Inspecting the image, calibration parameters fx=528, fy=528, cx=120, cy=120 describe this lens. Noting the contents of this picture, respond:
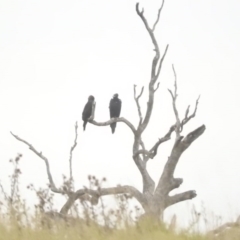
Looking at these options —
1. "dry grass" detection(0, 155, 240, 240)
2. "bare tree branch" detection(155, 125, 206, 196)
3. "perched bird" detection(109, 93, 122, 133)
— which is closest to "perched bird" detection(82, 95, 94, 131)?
"perched bird" detection(109, 93, 122, 133)

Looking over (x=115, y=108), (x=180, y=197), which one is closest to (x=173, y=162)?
(x=180, y=197)

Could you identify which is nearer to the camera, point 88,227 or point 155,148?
point 88,227

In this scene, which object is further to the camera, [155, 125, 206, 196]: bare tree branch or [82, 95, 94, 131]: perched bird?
[82, 95, 94, 131]: perched bird

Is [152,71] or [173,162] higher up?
[152,71]

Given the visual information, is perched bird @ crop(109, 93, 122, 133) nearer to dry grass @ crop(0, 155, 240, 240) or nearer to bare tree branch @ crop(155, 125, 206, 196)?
bare tree branch @ crop(155, 125, 206, 196)

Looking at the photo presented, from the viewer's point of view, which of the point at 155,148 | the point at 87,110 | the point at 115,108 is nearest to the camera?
the point at 155,148

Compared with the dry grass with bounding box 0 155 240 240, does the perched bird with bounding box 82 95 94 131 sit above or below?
above

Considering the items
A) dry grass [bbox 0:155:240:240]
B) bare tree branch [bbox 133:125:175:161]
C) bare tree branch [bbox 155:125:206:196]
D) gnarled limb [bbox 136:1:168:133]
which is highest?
gnarled limb [bbox 136:1:168:133]

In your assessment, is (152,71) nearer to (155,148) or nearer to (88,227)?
(155,148)

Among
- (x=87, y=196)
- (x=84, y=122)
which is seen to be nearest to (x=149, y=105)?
(x=84, y=122)

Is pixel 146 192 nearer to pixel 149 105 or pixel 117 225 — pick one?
Answer: pixel 149 105

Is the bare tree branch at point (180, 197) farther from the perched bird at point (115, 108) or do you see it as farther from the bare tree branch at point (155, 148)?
the perched bird at point (115, 108)

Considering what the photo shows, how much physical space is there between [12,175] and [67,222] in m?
1.80

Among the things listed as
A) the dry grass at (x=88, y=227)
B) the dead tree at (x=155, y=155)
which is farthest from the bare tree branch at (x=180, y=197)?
the dry grass at (x=88, y=227)
